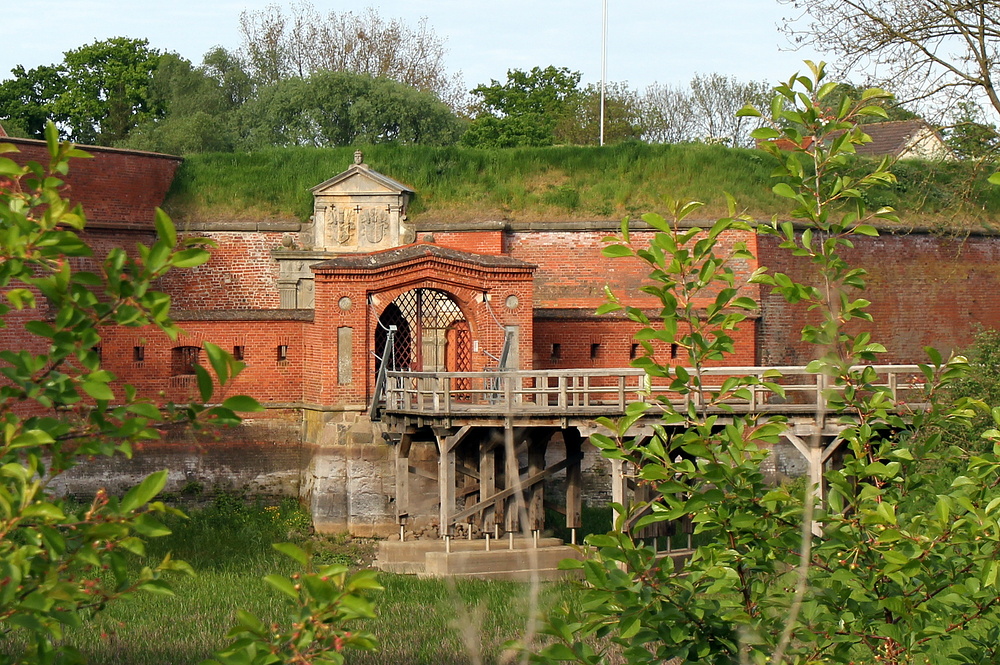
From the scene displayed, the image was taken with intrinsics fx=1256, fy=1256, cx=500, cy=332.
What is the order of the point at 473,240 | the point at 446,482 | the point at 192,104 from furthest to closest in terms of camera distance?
1. the point at 192,104
2. the point at 473,240
3. the point at 446,482

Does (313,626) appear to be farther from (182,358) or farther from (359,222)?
(359,222)

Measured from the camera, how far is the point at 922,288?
76.5ft

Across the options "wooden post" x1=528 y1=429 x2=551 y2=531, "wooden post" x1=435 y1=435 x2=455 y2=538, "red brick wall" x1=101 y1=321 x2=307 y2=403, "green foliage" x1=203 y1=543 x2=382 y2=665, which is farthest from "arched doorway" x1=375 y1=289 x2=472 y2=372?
"green foliage" x1=203 y1=543 x2=382 y2=665

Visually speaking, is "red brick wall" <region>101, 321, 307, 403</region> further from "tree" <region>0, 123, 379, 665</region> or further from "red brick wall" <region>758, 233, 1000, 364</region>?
"tree" <region>0, 123, 379, 665</region>

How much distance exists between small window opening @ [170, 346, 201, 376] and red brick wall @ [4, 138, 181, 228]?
297 centimetres

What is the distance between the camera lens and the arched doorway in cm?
1950

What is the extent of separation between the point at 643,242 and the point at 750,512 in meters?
17.2

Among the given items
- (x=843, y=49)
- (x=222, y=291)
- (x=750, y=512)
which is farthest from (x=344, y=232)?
(x=750, y=512)

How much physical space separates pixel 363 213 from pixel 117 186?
4394mm

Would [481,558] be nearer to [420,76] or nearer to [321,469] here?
[321,469]

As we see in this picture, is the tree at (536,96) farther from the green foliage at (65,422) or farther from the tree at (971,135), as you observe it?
the green foliage at (65,422)

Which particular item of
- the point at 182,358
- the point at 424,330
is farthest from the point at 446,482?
the point at 182,358

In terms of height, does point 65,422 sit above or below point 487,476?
above

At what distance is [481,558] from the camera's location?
53.3ft
